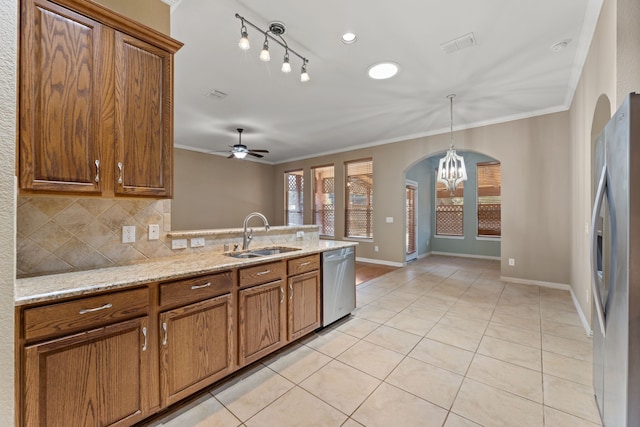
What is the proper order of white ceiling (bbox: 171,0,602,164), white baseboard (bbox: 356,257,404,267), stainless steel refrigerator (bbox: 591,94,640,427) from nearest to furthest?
stainless steel refrigerator (bbox: 591,94,640,427)
white ceiling (bbox: 171,0,602,164)
white baseboard (bbox: 356,257,404,267)

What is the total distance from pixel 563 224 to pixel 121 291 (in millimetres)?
5561

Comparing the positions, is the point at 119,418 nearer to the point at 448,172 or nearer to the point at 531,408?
the point at 531,408

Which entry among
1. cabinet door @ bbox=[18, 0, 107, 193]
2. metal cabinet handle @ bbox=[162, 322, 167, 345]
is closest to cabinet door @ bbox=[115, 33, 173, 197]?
cabinet door @ bbox=[18, 0, 107, 193]

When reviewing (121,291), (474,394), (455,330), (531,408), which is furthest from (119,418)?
(455,330)

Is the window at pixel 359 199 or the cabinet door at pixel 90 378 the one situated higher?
the window at pixel 359 199

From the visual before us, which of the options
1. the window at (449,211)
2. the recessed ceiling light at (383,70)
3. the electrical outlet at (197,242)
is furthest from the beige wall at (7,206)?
the window at (449,211)

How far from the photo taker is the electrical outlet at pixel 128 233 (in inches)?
78.7

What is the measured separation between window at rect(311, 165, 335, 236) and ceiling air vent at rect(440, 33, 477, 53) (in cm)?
472

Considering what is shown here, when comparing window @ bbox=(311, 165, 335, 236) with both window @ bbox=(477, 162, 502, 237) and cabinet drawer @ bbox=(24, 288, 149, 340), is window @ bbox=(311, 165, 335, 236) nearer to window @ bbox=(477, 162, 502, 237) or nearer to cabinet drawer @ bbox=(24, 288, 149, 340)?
window @ bbox=(477, 162, 502, 237)

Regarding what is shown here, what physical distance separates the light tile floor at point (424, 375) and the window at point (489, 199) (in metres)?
3.69

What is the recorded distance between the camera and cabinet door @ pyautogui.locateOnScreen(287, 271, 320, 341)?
2475mm

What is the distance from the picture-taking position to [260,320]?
2199mm

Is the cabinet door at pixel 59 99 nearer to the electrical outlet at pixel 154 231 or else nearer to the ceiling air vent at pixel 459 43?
the electrical outlet at pixel 154 231

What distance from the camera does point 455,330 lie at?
9.46ft
